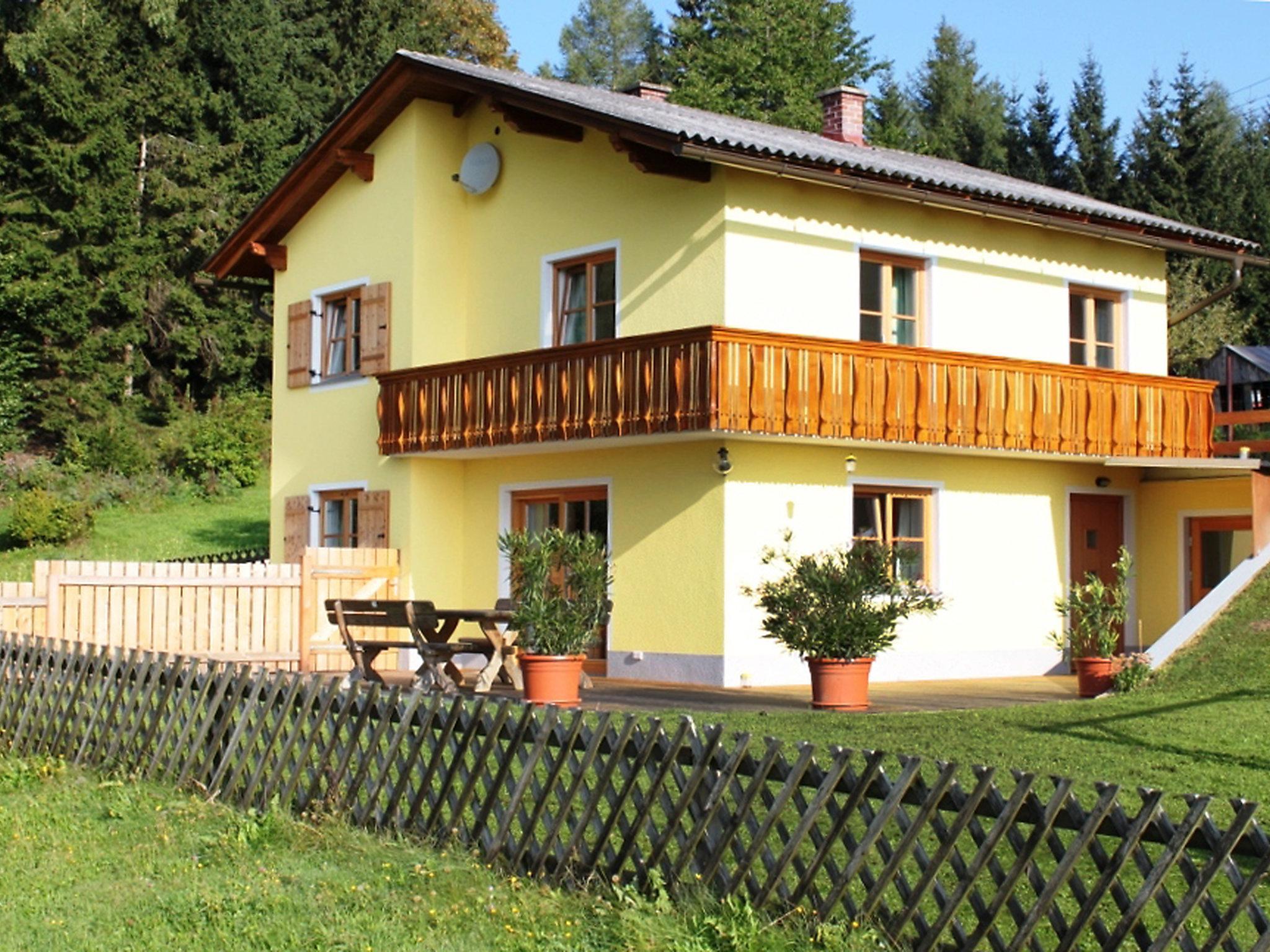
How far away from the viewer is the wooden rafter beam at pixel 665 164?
18.4 meters

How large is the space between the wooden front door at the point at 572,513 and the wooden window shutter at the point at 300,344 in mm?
4508

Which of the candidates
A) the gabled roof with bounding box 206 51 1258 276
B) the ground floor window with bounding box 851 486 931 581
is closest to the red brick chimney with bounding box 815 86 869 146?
the gabled roof with bounding box 206 51 1258 276

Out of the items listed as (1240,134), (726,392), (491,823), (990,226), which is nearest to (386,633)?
(726,392)

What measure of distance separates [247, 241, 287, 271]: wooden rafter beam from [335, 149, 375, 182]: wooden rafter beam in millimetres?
2418

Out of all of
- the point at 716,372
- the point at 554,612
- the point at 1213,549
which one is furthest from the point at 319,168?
the point at 1213,549

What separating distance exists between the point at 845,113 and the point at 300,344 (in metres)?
8.72

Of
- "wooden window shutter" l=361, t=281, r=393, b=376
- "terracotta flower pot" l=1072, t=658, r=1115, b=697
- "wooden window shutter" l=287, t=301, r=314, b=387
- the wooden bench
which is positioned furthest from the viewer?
"wooden window shutter" l=287, t=301, r=314, b=387

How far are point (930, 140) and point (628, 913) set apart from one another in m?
51.9

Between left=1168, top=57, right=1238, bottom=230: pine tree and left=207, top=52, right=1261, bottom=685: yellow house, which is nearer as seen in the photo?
left=207, top=52, right=1261, bottom=685: yellow house

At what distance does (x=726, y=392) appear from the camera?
17.2 m

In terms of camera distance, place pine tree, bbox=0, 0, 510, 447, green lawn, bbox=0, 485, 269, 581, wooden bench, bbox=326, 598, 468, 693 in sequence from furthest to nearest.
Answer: pine tree, bbox=0, 0, 510, 447 → green lawn, bbox=0, 485, 269, 581 → wooden bench, bbox=326, 598, 468, 693

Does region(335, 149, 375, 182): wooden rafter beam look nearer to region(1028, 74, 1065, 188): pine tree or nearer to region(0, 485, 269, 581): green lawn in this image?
region(0, 485, 269, 581): green lawn

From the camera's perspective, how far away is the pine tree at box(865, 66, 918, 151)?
48.2 m

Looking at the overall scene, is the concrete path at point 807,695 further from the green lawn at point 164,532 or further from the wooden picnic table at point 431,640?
the green lawn at point 164,532
